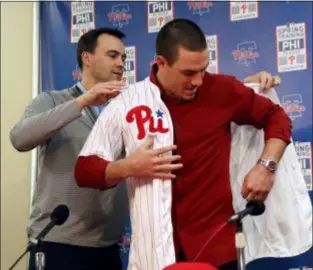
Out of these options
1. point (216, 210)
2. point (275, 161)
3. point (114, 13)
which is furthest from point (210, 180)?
point (114, 13)

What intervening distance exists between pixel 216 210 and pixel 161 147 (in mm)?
246

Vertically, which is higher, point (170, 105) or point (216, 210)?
point (170, 105)

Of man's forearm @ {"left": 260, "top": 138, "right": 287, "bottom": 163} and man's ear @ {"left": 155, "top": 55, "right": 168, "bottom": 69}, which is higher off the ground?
man's ear @ {"left": 155, "top": 55, "right": 168, "bottom": 69}

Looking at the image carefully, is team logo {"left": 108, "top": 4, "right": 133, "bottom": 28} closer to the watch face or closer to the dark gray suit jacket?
the dark gray suit jacket

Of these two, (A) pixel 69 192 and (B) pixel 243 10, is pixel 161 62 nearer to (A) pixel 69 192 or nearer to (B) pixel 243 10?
(A) pixel 69 192

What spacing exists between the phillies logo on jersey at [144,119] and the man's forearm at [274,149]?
303 millimetres

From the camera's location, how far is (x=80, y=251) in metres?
1.85

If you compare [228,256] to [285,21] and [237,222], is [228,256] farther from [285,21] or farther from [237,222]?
[285,21]

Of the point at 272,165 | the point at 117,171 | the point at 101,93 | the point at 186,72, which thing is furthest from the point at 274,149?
the point at 101,93

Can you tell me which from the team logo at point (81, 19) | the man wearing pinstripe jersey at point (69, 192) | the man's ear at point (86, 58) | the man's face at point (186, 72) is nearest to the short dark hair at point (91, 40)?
the man's ear at point (86, 58)

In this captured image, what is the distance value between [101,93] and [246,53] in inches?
39.2

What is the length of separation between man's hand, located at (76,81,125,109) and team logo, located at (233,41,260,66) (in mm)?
924

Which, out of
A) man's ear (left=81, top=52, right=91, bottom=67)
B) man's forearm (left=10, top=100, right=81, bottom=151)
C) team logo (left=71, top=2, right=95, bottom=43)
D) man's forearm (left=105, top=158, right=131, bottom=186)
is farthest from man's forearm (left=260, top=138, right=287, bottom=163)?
team logo (left=71, top=2, right=95, bottom=43)

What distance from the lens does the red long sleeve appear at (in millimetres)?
1486
